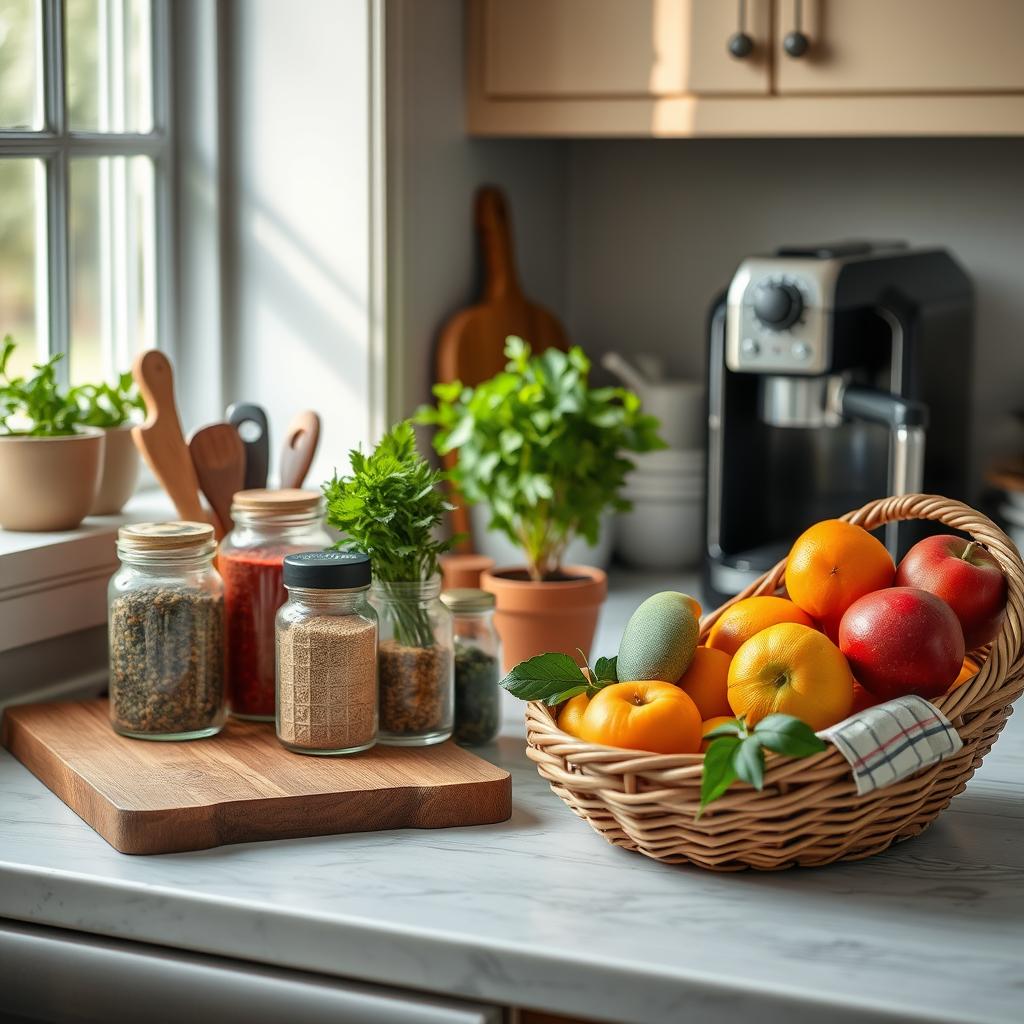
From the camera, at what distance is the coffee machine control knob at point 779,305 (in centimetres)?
161

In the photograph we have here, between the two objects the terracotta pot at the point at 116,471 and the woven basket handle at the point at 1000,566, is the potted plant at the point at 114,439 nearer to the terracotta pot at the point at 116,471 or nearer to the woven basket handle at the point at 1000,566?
the terracotta pot at the point at 116,471

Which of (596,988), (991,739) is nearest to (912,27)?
(991,739)

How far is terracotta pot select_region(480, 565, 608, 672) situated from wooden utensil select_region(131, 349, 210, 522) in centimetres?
31

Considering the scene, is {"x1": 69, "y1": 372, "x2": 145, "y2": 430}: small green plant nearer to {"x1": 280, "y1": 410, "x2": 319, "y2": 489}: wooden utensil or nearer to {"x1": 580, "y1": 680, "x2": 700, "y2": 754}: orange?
{"x1": 280, "y1": 410, "x2": 319, "y2": 489}: wooden utensil

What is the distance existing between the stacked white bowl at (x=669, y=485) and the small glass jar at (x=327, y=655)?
90 cm

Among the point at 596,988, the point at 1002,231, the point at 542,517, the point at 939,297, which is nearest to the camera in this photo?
the point at 596,988

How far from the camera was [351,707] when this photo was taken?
1149mm

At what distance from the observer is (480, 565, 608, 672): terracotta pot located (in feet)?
4.70

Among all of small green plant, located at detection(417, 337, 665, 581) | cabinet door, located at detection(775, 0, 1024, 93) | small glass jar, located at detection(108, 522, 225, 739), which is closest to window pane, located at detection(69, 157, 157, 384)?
small green plant, located at detection(417, 337, 665, 581)

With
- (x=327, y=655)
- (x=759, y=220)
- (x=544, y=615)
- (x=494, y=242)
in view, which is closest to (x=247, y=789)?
(x=327, y=655)

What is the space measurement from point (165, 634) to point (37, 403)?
1.03ft

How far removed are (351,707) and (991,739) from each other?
48cm

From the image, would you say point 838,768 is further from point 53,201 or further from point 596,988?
point 53,201

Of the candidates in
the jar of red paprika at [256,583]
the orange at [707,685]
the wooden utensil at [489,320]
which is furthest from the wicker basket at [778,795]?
the wooden utensil at [489,320]
